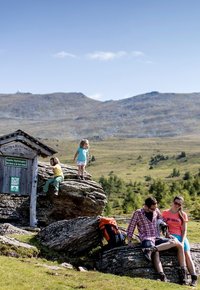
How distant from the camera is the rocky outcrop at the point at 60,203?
1287 inches

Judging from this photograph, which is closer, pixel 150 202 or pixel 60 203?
pixel 150 202

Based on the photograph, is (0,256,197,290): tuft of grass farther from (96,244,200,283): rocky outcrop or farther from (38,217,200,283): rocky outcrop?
(38,217,200,283): rocky outcrop

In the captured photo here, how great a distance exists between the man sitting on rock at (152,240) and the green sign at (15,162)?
1273 centimetres

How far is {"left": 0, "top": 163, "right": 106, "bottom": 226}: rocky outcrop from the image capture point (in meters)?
32.7

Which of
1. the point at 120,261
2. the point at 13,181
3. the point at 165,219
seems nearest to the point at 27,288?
the point at 120,261

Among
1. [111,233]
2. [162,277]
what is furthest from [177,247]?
[111,233]

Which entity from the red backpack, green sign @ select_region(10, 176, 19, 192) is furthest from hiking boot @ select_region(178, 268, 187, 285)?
green sign @ select_region(10, 176, 19, 192)

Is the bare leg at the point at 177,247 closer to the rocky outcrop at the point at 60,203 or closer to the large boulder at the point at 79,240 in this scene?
the large boulder at the point at 79,240

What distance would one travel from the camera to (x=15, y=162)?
106ft

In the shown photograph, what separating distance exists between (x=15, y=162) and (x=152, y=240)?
14136 mm

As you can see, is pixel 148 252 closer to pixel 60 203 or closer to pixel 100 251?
pixel 100 251

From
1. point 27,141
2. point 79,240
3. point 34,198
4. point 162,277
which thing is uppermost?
point 27,141

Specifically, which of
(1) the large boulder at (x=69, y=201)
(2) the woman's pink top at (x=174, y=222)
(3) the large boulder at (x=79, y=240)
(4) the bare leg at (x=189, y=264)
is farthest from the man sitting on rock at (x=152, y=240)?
(1) the large boulder at (x=69, y=201)

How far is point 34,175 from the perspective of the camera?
106 feet
